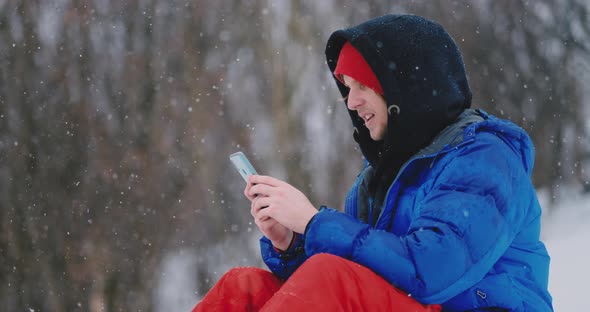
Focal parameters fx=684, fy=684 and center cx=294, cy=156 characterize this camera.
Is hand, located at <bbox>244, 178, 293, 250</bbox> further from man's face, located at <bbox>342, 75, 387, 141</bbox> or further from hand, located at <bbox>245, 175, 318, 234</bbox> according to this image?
man's face, located at <bbox>342, 75, 387, 141</bbox>

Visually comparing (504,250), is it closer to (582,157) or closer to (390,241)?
(390,241)

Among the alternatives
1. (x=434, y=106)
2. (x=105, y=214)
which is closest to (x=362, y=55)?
(x=434, y=106)

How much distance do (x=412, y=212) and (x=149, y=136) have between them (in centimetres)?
319

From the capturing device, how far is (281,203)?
5.91 ft

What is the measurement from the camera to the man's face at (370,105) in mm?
2021

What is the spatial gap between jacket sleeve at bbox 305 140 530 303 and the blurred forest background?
3092 mm

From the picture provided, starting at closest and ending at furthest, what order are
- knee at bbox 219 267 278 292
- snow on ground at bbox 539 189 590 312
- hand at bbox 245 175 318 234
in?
hand at bbox 245 175 318 234, knee at bbox 219 267 278 292, snow on ground at bbox 539 189 590 312

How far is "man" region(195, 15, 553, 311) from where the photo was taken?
1572 mm

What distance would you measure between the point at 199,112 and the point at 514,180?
10.6ft

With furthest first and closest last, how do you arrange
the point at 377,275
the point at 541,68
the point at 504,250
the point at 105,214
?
the point at 541,68 < the point at 105,214 < the point at 504,250 < the point at 377,275

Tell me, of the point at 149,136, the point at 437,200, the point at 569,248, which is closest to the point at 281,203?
the point at 437,200

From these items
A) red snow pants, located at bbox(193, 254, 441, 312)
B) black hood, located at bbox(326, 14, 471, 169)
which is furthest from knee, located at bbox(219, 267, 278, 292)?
black hood, located at bbox(326, 14, 471, 169)

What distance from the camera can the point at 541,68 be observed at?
18.2ft

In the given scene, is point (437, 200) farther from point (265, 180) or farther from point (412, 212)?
point (265, 180)
